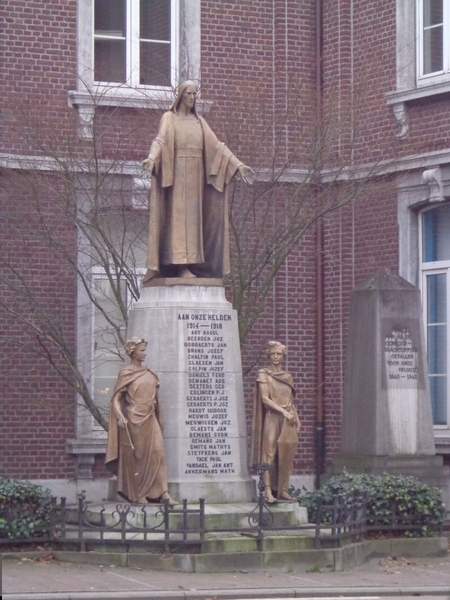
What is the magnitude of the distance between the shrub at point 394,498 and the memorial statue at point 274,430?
0.95 metres

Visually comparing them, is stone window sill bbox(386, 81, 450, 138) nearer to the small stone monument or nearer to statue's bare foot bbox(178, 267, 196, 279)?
the small stone monument

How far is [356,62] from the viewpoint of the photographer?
23.3m

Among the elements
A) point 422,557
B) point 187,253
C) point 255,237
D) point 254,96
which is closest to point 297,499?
point 422,557

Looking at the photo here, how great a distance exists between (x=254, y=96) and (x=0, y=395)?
5365mm

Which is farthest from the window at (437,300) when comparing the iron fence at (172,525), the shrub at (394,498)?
the iron fence at (172,525)

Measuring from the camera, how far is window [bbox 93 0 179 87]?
22672 mm

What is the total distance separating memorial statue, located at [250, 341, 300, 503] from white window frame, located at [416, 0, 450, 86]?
6.85m

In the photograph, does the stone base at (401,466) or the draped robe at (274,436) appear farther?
the stone base at (401,466)

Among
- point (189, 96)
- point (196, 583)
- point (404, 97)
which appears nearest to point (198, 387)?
point (196, 583)

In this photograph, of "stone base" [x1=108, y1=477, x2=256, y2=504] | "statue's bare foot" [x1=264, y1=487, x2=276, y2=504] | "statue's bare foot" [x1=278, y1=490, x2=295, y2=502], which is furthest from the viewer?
"statue's bare foot" [x1=278, y1=490, x2=295, y2=502]

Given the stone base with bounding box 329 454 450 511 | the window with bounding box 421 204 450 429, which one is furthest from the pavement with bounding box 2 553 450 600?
the window with bounding box 421 204 450 429

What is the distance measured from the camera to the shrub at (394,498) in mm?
17719

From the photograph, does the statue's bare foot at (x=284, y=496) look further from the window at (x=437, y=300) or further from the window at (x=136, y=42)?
the window at (x=136, y=42)

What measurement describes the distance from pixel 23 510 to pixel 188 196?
372cm
